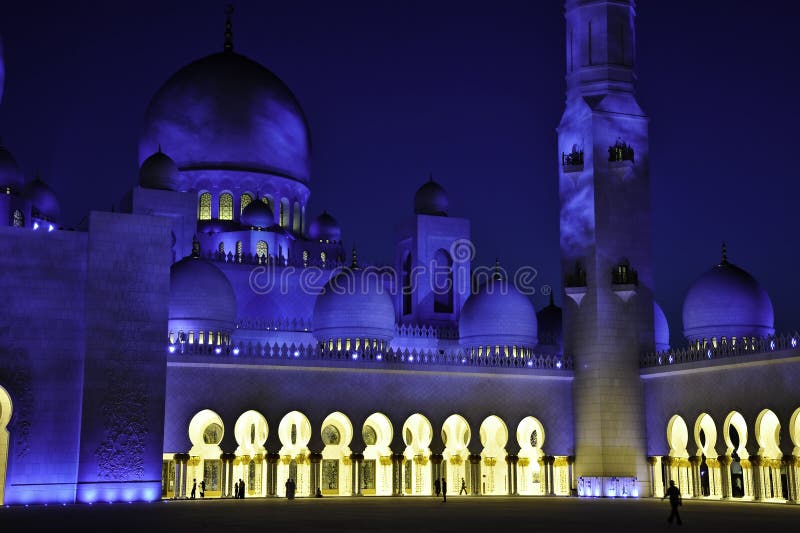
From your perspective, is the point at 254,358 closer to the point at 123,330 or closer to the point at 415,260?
the point at 123,330

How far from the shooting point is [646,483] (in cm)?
2205

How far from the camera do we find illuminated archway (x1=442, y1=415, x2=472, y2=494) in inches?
889

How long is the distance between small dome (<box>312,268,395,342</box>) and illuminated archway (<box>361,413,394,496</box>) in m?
1.99

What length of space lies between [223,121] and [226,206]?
2.16 m

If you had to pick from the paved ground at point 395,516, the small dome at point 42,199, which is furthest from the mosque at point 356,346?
the paved ground at point 395,516

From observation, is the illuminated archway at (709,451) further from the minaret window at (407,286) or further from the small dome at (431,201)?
the small dome at (431,201)

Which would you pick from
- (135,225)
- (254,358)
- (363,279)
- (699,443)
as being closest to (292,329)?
(363,279)

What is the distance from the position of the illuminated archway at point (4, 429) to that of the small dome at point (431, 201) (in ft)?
43.0

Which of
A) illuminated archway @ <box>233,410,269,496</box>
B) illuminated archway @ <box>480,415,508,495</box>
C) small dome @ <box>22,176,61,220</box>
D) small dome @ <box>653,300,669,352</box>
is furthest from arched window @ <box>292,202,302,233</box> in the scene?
small dome @ <box>653,300,669,352</box>

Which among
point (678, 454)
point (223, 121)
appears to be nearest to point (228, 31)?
point (223, 121)

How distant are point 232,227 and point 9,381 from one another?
10.7 m

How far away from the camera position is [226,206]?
2811 cm

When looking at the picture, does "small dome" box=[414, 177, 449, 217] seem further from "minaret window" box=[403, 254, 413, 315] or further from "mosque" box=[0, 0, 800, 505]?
"minaret window" box=[403, 254, 413, 315]

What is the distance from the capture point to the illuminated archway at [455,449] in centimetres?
2259
